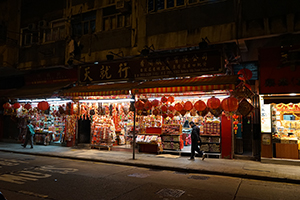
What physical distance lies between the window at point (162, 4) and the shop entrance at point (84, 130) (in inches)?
366

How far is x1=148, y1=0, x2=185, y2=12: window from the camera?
1337 cm

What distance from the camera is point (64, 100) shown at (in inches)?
658

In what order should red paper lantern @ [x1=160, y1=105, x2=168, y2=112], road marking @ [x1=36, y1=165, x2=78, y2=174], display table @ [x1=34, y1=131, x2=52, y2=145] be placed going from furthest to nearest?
display table @ [x1=34, y1=131, x2=52, y2=145] < red paper lantern @ [x1=160, y1=105, x2=168, y2=112] < road marking @ [x1=36, y1=165, x2=78, y2=174]

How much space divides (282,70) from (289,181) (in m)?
5.11

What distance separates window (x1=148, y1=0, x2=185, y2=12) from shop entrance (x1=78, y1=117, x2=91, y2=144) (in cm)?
930

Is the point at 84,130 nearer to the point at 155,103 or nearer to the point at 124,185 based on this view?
the point at 155,103

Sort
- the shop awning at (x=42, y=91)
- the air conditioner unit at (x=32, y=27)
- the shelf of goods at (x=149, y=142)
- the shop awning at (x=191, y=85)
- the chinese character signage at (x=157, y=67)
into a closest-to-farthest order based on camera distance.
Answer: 1. the shop awning at (x=191, y=85)
2. the chinese character signage at (x=157, y=67)
3. the shelf of goods at (x=149, y=142)
4. the shop awning at (x=42, y=91)
5. the air conditioner unit at (x=32, y=27)

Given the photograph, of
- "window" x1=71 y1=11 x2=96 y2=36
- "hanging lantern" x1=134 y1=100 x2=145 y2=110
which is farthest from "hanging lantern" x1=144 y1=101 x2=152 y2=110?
"window" x1=71 y1=11 x2=96 y2=36

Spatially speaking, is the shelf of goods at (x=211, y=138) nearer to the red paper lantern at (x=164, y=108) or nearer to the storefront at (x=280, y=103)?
the storefront at (x=280, y=103)

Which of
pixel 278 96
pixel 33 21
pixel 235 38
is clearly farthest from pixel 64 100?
pixel 278 96

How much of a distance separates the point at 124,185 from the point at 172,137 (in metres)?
7.11

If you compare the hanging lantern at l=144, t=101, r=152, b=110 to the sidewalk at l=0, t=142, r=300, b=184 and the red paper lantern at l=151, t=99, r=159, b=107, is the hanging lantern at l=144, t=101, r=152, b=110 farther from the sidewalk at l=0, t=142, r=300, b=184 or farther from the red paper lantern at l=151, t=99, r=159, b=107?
the sidewalk at l=0, t=142, r=300, b=184

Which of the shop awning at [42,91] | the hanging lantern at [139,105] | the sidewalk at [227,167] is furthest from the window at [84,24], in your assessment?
the sidewalk at [227,167]

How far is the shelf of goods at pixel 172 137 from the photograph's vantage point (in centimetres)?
1438
